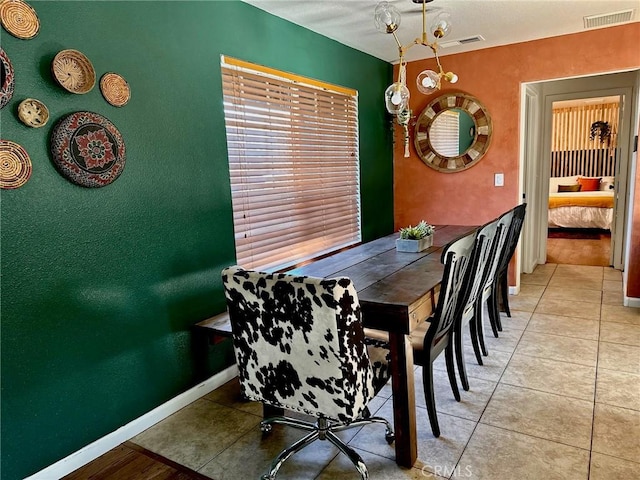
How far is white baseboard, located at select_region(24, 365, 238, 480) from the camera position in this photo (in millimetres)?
1904

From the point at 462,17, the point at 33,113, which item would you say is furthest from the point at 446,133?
the point at 33,113

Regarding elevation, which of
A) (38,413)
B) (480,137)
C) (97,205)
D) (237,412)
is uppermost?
(480,137)

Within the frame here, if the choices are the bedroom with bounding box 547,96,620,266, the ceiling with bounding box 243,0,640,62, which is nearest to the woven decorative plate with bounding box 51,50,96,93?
the ceiling with bounding box 243,0,640,62

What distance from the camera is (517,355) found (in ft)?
9.72

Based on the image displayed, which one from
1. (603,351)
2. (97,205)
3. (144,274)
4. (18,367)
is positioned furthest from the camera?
(603,351)

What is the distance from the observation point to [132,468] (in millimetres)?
1971

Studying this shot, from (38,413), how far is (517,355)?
282 cm

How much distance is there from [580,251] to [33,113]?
6489 millimetres

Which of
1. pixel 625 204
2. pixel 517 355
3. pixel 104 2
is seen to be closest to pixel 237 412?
pixel 517 355

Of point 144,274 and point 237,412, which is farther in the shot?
point 237,412

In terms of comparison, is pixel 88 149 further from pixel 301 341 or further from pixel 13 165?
pixel 301 341

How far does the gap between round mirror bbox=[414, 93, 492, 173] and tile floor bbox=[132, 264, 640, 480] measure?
188 cm

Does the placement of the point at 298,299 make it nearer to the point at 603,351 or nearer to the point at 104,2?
the point at 104,2

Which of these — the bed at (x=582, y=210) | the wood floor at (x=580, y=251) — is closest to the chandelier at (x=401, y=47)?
the wood floor at (x=580, y=251)
